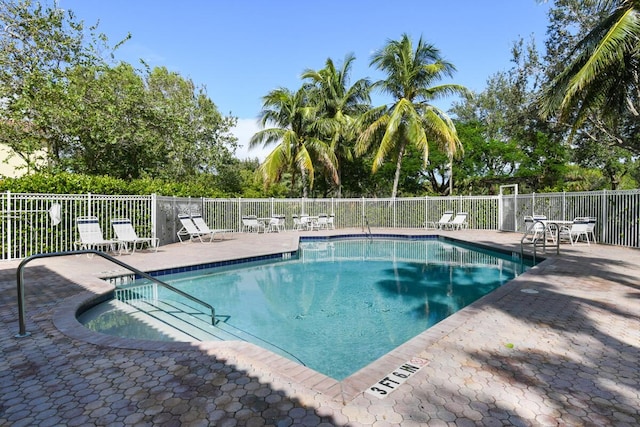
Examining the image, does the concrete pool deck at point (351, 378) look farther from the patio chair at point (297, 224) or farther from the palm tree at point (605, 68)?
the patio chair at point (297, 224)

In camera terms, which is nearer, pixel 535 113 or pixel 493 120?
pixel 535 113

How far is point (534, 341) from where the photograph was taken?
3562mm

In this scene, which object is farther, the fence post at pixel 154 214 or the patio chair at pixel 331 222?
the patio chair at pixel 331 222

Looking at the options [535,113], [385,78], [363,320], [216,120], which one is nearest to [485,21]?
[385,78]

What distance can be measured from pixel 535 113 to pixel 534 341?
61.3 ft

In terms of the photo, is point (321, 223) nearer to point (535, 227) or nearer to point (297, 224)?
point (297, 224)

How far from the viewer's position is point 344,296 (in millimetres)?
6941

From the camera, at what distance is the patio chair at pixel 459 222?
Result: 17219 mm

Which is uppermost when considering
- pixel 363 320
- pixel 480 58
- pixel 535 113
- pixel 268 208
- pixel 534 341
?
pixel 480 58

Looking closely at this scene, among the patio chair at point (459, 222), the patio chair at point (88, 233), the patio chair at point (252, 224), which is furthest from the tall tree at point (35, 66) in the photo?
the patio chair at point (459, 222)

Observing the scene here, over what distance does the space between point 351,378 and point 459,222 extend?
15912 millimetres

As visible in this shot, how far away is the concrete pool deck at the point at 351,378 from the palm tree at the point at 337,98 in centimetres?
1689

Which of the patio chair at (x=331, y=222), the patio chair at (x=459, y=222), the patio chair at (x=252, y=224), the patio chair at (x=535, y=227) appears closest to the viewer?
the patio chair at (x=535, y=227)

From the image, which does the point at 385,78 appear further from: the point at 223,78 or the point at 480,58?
the point at 223,78
